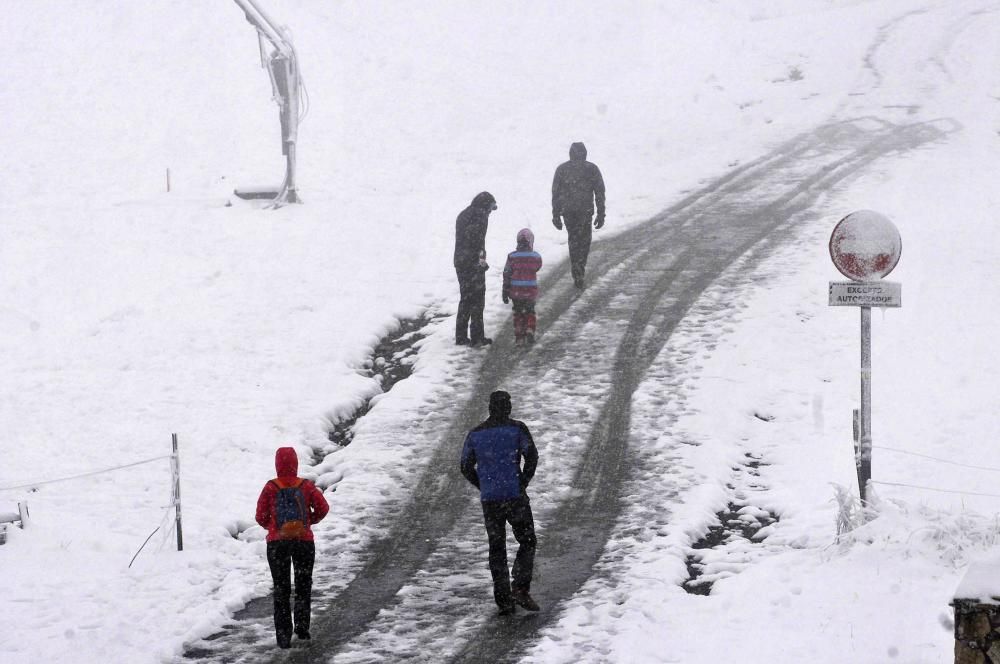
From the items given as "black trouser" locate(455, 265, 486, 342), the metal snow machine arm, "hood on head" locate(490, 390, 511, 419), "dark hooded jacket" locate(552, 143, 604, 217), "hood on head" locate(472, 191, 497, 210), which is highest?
the metal snow machine arm

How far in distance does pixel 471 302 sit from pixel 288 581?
7.44m

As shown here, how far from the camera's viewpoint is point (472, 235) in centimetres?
1495

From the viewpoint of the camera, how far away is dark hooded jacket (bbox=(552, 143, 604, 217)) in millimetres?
16953

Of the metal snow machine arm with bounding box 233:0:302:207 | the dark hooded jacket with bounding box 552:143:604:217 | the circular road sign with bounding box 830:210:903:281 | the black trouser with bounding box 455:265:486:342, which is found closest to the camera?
the circular road sign with bounding box 830:210:903:281

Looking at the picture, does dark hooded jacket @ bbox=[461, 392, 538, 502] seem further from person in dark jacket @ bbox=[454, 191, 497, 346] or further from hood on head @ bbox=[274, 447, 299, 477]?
person in dark jacket @ bbox=[454, 191, 497, 346]

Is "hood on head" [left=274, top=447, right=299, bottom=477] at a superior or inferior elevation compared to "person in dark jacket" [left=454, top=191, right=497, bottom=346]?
inferior

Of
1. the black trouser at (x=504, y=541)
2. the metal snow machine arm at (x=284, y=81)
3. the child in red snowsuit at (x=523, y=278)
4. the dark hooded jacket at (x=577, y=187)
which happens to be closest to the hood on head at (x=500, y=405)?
the black trouser at (x=504, y=541)

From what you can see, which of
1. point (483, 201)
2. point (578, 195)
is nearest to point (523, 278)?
point (483, 201)

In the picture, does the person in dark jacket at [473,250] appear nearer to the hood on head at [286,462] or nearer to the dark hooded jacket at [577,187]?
the dark hooded jacket at [577,187]

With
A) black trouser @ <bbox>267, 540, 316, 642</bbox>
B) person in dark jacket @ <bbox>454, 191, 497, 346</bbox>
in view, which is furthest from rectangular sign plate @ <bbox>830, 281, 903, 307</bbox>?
person in dark jacket @ <bbox>454, 191, 497, 346</bbox>

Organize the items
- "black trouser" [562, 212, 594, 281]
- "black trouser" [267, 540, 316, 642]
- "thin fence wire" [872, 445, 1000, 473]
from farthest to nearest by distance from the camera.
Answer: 1. "black trouser" [562, 212, 594, 281]
2. "thin fence wire" [872, 445, 1000, 473]
3. "black trouser" [267, 540, 316, 642]

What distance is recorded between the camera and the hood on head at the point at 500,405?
28.3 ft

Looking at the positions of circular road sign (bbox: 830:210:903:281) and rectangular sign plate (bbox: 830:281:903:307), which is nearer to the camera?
circular road sign (bbox: 830:210:903:281)

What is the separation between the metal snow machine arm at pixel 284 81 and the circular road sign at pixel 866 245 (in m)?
14.7
